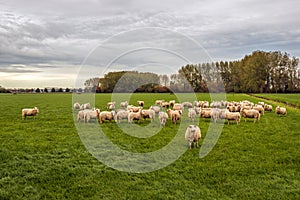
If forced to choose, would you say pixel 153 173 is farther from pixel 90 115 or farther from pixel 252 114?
pixel 252 114

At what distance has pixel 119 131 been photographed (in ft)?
52.2

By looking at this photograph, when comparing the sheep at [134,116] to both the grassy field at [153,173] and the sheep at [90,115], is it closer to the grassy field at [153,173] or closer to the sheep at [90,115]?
the sheep at [90,115]

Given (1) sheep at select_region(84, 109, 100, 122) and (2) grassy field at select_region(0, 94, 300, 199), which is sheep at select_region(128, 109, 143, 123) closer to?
(1) sheep at select_region(84, 109, 100, 122)

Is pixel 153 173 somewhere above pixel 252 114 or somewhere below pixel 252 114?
below

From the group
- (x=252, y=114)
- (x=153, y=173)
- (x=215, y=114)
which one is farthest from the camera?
(x=252, y=114)

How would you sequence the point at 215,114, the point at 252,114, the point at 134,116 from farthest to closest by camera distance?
the point at 252,114, the point at 215,114, the point at 134,116

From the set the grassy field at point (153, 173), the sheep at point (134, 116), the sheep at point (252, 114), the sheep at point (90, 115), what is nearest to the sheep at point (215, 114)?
the sheep at point (252, 114)

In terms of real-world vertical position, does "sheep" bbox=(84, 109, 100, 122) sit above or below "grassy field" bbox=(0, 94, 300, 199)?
above

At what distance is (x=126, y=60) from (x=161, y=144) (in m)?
3.93

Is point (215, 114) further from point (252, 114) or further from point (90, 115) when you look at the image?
point (90, 115)

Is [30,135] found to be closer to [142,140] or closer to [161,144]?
[142,140]

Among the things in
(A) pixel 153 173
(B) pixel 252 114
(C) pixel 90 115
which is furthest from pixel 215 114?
(A) pixel 153 173

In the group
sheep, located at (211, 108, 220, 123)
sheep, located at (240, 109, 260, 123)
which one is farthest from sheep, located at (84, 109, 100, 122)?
sheep, located at (240, 109, 260, 123)

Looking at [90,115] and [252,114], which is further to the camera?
[252,114]
